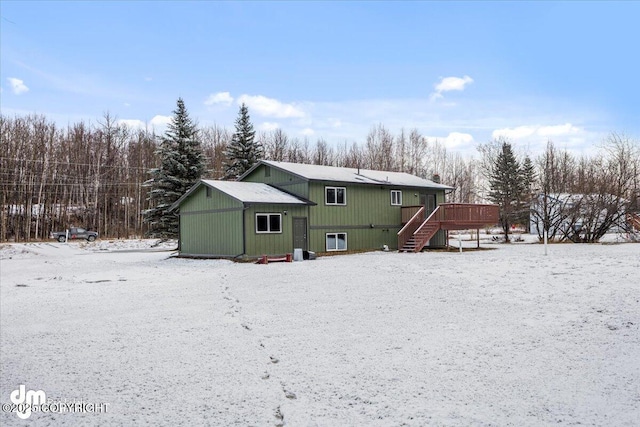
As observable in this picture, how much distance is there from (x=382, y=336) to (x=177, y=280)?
926 centimetres

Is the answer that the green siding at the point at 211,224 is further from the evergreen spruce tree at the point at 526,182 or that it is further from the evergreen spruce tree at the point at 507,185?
the evergreen spruce tree at the point at 526,182

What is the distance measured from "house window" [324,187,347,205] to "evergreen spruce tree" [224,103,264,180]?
51.1 ft

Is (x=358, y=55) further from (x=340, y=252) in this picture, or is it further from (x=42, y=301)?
(x=42, y=301)

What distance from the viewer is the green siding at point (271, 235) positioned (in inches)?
838

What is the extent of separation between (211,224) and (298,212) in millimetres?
4344

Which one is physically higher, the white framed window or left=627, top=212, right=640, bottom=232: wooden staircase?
the white framed window

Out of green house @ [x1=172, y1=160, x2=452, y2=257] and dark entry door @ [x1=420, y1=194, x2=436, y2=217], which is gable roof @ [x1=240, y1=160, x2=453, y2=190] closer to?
green house @ [x1=172, y1=160, x2=452, y2=257]

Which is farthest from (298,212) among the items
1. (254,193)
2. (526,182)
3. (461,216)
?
(526,182)

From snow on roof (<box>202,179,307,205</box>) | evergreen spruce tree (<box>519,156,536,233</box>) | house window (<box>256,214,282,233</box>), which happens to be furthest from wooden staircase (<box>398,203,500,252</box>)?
evergreen spruce tree (<box>519,156,536,233</box>)

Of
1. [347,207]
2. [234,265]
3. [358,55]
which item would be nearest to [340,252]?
[347,207]

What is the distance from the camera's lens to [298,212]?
914 inches

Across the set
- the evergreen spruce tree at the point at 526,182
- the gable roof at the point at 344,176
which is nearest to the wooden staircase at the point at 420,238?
the gable roof at the point at 344,176

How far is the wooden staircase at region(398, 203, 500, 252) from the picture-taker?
83.2 feet

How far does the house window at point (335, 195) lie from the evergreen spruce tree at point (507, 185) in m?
13.8
